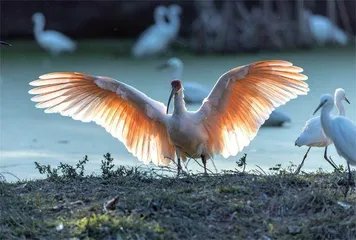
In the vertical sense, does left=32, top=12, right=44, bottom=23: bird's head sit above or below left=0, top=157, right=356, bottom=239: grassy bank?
above

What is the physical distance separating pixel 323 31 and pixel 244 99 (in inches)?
285

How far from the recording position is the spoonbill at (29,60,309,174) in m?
5.18

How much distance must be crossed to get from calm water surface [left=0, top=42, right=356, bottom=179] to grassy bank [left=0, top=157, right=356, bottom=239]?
1484 mm

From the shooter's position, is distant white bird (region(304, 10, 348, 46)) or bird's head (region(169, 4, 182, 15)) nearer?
distant white bird (region(304, 10, 348, 46))

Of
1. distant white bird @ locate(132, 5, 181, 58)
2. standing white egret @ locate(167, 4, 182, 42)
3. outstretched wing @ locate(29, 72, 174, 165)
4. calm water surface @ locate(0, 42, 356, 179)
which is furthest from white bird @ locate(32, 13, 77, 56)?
outstretched wing @ locate(29, 72, 174, 165)

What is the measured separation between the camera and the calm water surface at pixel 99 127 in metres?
6.59

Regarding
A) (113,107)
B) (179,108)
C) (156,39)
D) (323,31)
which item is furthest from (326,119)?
(323,31)

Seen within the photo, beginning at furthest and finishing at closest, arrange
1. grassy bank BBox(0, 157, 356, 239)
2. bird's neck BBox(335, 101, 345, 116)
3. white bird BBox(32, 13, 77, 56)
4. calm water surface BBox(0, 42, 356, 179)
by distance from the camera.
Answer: white bird BBox(32, 13, 77, 56)
calm water surface BBox(0, 42, 356, 179)
bird's neck BBox(335, 101, 345, 116)
grassy bank BBox(0, 157, 356, 239)

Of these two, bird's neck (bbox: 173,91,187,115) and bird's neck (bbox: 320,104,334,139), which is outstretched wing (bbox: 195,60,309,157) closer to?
bird's neck (bbox: 173,91,187,115)

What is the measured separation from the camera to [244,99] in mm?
5301

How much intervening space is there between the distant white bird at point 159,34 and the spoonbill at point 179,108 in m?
6.53

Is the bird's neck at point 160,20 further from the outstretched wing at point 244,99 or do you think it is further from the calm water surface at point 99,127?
the outstretched wing at point 244,99

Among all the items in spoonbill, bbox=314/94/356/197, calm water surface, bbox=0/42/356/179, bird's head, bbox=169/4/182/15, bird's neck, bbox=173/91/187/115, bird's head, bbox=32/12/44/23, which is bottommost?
spoonbill, bbox=314/94/356/197

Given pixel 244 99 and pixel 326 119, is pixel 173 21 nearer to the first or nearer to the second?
pixel 244 99
